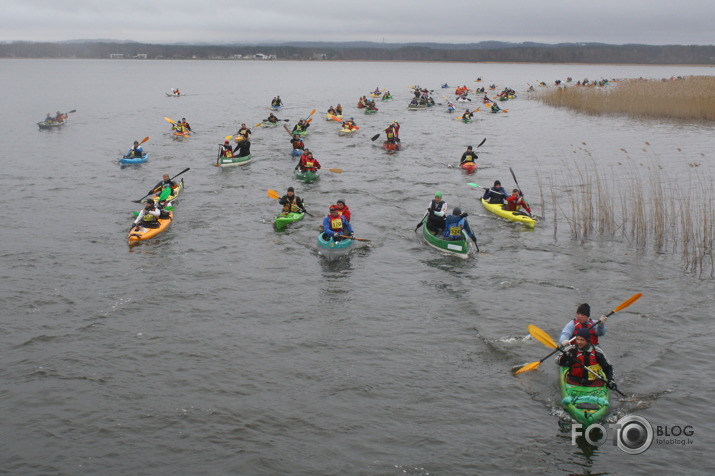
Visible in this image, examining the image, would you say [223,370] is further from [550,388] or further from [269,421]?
[550,388]

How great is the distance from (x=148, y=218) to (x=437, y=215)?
1007cm

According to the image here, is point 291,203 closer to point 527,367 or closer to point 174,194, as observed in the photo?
point 174,194

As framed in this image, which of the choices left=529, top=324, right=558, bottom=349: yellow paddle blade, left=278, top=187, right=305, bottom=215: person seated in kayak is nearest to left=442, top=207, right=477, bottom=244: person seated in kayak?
left=278, top=187, right=305, bottom=215: person seated in kayak

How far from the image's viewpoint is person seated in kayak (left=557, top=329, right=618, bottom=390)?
11.6 metres

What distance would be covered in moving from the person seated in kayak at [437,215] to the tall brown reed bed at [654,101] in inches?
1330

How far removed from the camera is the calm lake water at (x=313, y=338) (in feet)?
35.1

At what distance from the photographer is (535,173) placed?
3303 cm

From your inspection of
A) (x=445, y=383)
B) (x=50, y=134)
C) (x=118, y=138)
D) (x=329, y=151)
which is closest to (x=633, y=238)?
(x=445, y=383)

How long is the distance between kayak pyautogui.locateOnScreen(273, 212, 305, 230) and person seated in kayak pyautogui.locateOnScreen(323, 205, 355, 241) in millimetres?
3244

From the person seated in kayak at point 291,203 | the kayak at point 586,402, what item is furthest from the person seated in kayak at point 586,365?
the person seated in kayak at point 291,203

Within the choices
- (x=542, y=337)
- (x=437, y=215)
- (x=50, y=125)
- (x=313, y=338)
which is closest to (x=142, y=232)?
(x=313, y=338)

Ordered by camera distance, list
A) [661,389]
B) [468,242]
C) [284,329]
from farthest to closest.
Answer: [468,242] → [284,329] → [661,389]

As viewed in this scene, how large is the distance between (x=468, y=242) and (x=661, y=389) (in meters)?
8.87

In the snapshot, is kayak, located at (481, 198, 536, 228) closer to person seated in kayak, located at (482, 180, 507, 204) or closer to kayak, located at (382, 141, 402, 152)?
person seated in kayak, located at (482, 180, 507, 204)
